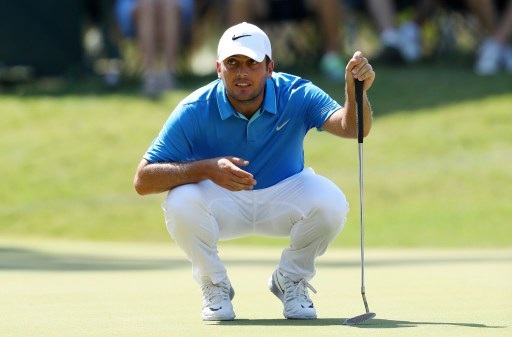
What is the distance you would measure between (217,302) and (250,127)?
803 mm

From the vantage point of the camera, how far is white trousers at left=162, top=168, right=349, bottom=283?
6.33 metres

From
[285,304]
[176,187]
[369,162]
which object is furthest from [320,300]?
[369,162]

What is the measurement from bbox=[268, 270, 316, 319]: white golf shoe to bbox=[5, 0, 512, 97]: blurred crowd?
922cm

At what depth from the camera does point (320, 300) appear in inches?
283

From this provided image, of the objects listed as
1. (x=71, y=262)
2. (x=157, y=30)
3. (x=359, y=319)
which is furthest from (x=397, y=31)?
(x=359, y=319)

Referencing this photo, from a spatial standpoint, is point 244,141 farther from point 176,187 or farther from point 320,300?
point 320,300

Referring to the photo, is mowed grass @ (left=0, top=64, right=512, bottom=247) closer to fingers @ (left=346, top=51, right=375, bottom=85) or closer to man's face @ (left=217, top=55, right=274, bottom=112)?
man's face @ (left=217, top=55, right=274, bottom=112)

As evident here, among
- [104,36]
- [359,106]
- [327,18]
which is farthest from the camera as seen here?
[104,36]

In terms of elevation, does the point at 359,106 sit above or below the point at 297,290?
above

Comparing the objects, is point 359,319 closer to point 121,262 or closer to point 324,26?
point 121,262

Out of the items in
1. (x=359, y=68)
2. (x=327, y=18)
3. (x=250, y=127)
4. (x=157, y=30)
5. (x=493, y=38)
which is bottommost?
(x=250, y=127)

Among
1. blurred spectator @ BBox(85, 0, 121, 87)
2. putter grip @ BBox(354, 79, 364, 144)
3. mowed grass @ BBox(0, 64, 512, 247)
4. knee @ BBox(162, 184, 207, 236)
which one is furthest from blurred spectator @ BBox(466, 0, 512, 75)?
knee @ BBox(162, 184, 207, 236)

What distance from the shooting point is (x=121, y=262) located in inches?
391

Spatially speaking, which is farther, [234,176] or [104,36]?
[104,36]
